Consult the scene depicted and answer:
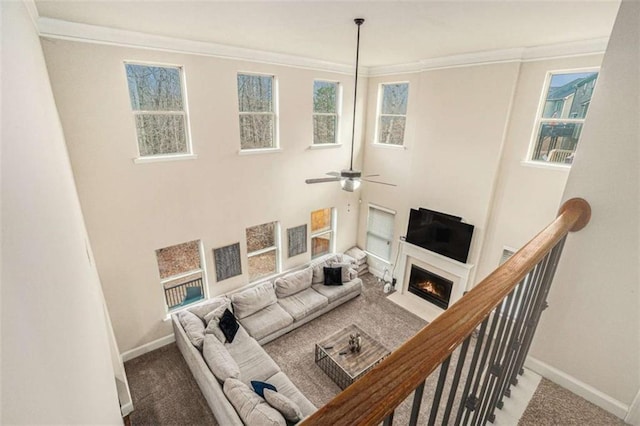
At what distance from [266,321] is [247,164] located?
3026 mm

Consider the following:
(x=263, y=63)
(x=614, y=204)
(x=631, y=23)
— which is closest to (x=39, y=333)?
(x=614, y=204)

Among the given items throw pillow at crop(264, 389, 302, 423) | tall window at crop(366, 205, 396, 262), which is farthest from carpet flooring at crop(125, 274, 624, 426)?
tall window at crop(366, 205, 396, 262)

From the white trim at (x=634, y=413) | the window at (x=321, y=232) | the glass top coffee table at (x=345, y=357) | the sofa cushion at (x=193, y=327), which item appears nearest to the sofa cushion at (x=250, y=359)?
the sofa cushion at (x=193, y=327)

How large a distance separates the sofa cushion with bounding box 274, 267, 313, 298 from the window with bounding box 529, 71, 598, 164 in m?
4.97

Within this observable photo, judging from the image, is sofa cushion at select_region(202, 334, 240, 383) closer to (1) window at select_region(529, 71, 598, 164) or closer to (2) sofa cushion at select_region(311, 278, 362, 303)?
(2) sofa cushion at select_region(311, 278, 362, 303)

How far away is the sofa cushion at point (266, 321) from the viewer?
18.2 ft

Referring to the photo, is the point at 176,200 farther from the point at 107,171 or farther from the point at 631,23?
the point at 631,23

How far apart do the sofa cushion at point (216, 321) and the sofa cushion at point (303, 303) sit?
48.9 inches

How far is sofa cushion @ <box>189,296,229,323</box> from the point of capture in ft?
17.9

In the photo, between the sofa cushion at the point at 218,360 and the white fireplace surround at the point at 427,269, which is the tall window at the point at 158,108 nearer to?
the sofa cushion at the point at 218,360

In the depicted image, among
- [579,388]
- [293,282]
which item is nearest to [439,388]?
[579,388]

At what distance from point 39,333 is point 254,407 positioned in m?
3.36

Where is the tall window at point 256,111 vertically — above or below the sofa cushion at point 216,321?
above

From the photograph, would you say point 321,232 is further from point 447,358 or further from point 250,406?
point 447,358
